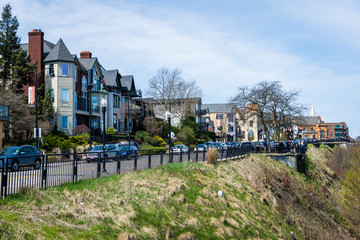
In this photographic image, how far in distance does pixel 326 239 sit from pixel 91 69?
38.4 m

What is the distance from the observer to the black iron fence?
407 inches

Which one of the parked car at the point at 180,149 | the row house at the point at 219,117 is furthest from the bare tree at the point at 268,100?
the row house at the point at 219,117

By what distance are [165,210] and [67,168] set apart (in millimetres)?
3963

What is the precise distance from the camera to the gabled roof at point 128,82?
58.9 m

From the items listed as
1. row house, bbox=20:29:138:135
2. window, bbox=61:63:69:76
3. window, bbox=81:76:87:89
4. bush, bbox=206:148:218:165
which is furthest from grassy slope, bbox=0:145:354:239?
window, bbox=81:76:87:89

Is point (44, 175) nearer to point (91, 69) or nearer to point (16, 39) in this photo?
point (16, 39)

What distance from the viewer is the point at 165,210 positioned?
11.6 metres

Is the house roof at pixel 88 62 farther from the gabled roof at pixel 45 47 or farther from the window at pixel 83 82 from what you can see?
the gabled roof at pixel 45 47

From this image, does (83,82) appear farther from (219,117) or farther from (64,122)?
(219,117)

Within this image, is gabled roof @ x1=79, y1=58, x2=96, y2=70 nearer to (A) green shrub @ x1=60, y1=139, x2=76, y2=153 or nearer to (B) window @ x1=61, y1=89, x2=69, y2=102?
(B) window @ x1=61, y1=89, x2=69, y2=102

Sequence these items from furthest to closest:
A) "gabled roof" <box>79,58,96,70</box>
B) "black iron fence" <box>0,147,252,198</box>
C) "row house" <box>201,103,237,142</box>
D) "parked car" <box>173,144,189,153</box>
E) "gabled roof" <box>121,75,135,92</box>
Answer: "row house" <box>201,103,237,142</box>
"gabled roof" <box>121,75,135,92</box>
"gabled roof" <box>79,58,96,70</box>
"parked car" <box>173,144,189,153</box>
"black iron fence" <box>0,147,252,198</box>

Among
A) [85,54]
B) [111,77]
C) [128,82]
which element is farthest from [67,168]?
[128,82]

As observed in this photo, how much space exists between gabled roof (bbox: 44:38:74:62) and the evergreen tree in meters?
3.62

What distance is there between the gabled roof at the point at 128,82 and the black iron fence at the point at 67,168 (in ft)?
131
